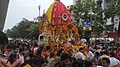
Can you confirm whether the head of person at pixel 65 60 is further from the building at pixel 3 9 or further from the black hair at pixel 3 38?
the building at pixel 3 9

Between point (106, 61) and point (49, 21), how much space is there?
784 inches

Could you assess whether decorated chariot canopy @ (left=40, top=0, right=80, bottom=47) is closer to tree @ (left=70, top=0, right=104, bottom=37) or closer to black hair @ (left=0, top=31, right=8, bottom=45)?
tree @ (left=70, top=0, right=104, bottom=37)

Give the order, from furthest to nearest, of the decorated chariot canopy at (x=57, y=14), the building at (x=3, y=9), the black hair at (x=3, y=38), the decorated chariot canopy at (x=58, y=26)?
the decorated chariot canopy at (x=57, y=14) < the decorated chariot canopy at (x=58, y=26) < the black hair at (x=3, y=38) < the building at (x=3, y=9)

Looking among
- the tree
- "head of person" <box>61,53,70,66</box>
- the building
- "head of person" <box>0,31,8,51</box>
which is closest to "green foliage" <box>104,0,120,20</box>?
the tree

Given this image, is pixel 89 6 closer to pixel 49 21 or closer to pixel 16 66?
Result: pixel 49 21

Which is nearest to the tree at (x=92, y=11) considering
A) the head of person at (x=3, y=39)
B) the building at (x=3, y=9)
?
the head of person at (x=3, y=39)

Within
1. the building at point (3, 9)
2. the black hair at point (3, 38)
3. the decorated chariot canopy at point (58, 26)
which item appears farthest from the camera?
the decorated chariot canopy at point (58, 26)

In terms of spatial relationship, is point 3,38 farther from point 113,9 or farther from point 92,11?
point 92,11

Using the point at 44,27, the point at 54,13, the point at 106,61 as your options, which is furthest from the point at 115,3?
the point at 106,61

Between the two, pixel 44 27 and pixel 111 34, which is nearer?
pixel 44 27

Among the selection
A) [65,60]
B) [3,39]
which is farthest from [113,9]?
[3,39]

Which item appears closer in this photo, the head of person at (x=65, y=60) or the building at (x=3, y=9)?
the building at (x=3, y=9)

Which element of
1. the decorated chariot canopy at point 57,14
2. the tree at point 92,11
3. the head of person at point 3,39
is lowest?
the tree at point 92,11

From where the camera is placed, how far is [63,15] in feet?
89.2
